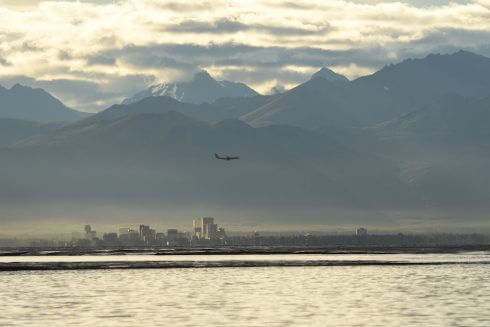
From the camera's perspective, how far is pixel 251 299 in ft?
405

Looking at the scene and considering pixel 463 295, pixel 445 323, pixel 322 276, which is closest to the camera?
pixel 445 323

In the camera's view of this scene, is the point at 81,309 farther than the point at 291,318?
Yes

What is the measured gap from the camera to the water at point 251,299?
3949 inches

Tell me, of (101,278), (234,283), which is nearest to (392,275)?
(234,283)

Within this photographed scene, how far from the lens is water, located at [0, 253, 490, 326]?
100 meters

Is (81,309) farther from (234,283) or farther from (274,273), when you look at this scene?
(274,273)

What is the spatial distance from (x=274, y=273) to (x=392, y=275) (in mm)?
21605

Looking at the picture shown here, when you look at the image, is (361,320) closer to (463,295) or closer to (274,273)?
(463,295)

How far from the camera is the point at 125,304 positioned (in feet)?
389

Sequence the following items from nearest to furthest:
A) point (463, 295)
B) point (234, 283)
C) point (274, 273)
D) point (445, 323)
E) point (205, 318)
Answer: point (445, 323)
point (205, 318)
point (463, 295)
point (234, 283)
point (274, 273)

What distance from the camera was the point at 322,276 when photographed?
174875mm

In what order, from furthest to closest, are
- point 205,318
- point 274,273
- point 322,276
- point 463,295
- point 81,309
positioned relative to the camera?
point 274,273
point 322,276
point 463,295
point 81,309
point 205,318

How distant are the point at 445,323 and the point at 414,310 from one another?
523 inches

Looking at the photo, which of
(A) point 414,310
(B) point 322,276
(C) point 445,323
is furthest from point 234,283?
(C) point 445,323
